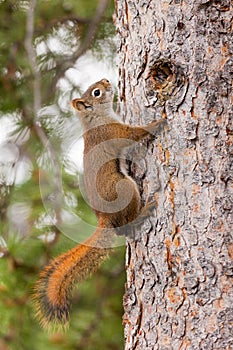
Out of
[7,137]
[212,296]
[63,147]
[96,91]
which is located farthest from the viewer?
[7,137]

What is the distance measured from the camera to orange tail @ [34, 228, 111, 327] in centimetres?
129

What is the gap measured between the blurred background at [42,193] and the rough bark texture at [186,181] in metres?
0.42

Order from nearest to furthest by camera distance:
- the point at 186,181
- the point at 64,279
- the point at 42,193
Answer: the point at 186,181, the point at 64,279, the point at 42,193

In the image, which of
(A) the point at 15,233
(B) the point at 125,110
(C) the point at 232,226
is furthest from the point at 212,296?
(A) the point at 15,233

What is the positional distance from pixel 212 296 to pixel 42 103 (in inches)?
37.8

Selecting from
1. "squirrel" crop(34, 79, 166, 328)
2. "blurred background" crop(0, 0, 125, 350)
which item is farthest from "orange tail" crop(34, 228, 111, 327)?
"blurred background" crop(0, 0, 125, 350)

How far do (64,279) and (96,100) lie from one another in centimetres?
46

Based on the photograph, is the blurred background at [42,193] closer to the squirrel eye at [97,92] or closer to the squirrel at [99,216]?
the squirrel eye at [97,92]

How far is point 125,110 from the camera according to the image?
1.35m

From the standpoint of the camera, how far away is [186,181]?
3.86ft

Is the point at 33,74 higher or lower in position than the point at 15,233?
higher

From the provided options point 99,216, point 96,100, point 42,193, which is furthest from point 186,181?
point 42,193

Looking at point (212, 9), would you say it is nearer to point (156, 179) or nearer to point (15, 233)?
point (156, 179)

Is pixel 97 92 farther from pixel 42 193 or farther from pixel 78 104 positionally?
pixel 42 193
